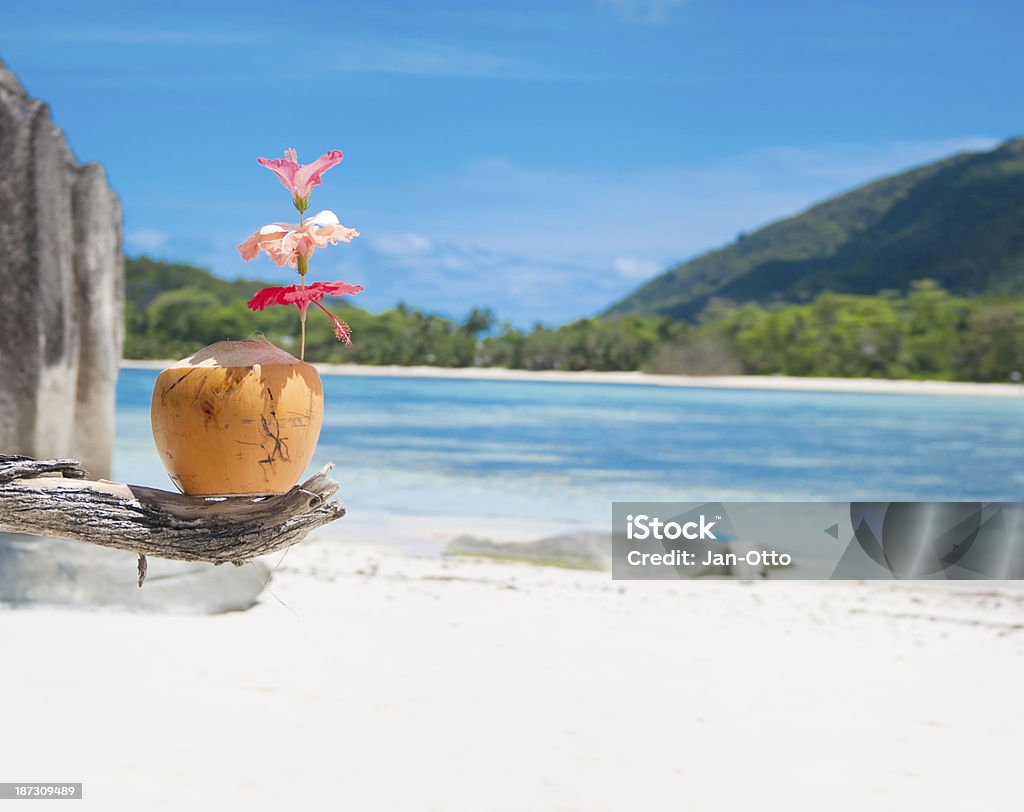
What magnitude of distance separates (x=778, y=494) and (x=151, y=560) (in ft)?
34.3

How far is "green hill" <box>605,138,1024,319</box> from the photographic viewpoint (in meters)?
83.6

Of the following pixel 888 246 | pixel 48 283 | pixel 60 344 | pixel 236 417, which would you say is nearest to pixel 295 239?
pixel 236 417

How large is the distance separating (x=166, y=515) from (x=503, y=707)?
2.93m

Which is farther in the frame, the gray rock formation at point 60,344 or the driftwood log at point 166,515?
the gray rock formation at point 60,344

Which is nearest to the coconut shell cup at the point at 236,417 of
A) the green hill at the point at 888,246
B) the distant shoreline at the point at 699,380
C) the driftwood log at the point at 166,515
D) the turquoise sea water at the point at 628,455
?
the driftwood log at the point at 166,515

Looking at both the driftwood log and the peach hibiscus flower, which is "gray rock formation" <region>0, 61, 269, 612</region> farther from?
the peach hibiscus flower

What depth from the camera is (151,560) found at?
556cm

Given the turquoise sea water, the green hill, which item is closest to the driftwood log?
the turquoise sea water

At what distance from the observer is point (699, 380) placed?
5962cm

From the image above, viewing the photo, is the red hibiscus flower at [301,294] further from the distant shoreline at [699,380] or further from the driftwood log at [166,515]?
the distant shoreline at [699,380]

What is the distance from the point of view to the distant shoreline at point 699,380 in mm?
49531

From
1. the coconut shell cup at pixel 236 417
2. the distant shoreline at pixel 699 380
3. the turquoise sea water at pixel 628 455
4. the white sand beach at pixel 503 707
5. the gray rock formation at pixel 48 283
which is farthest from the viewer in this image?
the distant shoreline at pixel 699 380

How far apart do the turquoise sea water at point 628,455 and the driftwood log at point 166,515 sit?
10069mm

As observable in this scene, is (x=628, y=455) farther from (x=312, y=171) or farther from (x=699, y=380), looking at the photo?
(x=699, y=380)
